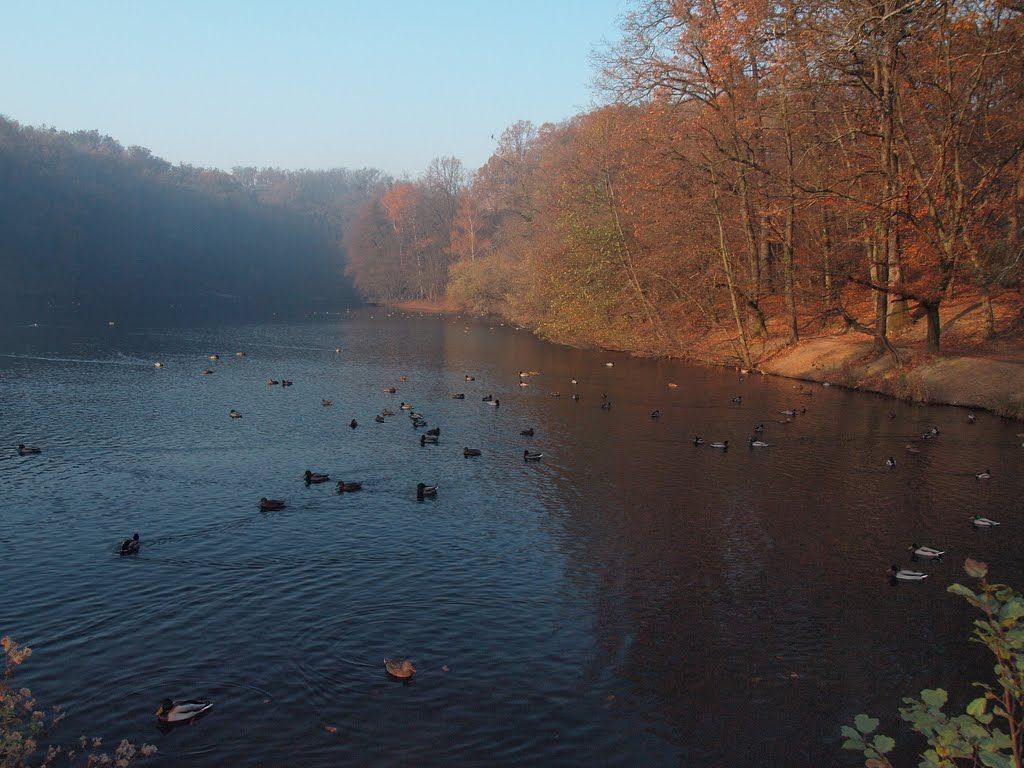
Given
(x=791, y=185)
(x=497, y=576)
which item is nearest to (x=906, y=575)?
(x=497, y=576)

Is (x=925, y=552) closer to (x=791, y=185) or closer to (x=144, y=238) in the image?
(x=791, y=185)

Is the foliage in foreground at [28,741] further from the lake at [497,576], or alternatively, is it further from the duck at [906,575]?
the duck at [906,575]

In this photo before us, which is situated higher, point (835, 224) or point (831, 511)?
point (835, 224)

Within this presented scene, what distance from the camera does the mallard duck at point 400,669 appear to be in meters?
11.5

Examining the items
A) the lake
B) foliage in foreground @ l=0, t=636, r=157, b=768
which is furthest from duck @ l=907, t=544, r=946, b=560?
foliage in foreground @ l=0, t=636, r=157, b=768

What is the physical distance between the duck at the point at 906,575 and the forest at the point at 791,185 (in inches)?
344

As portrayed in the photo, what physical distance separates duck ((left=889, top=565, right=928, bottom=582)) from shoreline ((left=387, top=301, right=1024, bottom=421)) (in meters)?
18.2

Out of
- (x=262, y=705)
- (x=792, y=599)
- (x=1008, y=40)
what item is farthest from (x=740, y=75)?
(x=262, y=705)

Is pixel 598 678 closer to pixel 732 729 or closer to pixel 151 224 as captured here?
pixel 732 729

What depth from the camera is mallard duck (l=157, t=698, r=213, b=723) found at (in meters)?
10.3

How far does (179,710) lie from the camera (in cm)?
1033

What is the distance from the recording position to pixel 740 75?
129 feet

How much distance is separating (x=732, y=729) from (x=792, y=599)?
466cm

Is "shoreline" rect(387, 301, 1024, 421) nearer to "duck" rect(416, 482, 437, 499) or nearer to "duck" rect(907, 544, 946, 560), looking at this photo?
"duck" rect(907, 544, 946, 560)
